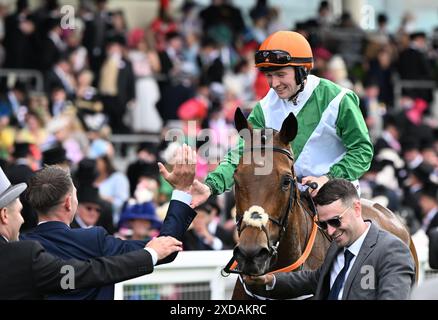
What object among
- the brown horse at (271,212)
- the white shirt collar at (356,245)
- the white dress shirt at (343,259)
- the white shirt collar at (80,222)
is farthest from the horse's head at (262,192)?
the white shirt collar at (80,222)

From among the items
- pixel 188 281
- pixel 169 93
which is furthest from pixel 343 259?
pixel 169 93

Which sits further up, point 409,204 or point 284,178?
point 284,178

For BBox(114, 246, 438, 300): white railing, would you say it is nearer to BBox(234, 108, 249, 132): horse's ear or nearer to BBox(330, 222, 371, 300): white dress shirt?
BBox(234, 108, 249, 132): horse's ear

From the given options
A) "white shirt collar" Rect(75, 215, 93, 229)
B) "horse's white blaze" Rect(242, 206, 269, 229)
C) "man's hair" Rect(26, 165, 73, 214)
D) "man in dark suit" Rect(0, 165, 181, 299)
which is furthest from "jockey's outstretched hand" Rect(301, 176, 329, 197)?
"white shirt collar" Rect(75, 215, 93, 229)

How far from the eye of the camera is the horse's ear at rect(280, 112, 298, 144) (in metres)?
5.79

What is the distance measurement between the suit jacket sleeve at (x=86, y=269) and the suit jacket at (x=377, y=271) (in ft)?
2.89

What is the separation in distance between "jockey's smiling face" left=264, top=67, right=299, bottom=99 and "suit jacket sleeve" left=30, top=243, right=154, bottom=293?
160 centimetres

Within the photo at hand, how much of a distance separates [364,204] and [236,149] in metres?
1.07

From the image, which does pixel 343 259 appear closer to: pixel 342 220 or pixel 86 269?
pixel 342 220

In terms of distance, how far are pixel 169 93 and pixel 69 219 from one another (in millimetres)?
10631

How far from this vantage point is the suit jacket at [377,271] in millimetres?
4828

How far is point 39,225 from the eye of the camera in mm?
5340

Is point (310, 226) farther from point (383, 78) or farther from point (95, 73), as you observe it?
point (383, 78)
